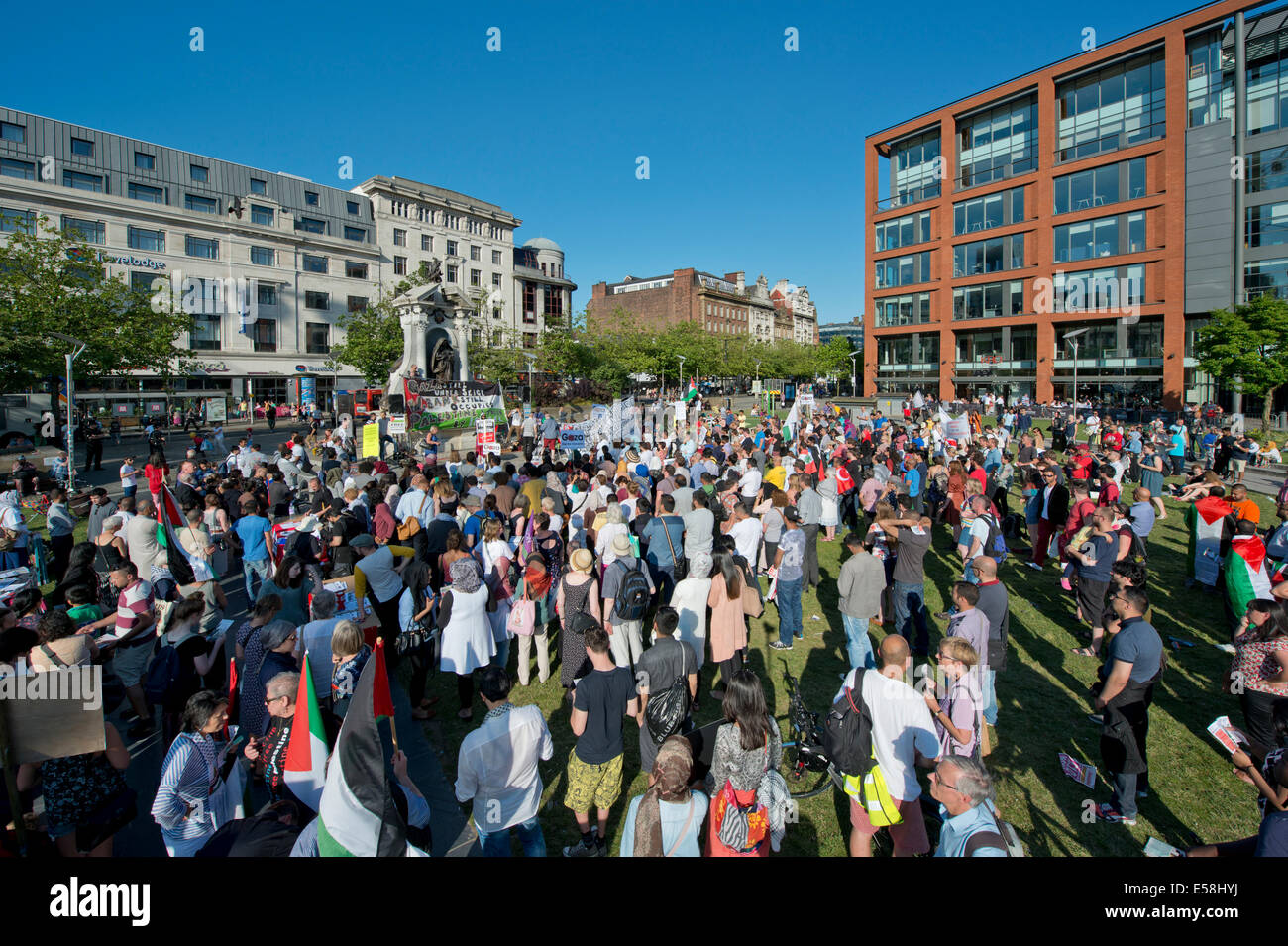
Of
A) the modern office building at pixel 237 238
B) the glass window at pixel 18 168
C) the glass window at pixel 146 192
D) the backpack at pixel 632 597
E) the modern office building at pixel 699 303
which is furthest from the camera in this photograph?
the modern office building at pixel 699 303

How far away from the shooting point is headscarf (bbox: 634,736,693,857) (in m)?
3.01

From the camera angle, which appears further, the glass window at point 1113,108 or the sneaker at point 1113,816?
the glass window at point 1113,108

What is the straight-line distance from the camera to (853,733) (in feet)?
13.0

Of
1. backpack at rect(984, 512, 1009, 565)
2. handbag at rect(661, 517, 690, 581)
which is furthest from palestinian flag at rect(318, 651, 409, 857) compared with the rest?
backpack at rect(984, 512, 1009, 565)

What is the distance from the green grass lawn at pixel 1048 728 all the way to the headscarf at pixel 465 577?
1532 millimetres

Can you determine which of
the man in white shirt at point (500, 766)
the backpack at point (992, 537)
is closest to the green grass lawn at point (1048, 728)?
the man in white shirt at point (500, 766)

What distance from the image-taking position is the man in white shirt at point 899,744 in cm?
377

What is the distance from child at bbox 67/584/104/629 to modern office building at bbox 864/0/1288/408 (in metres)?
51.1

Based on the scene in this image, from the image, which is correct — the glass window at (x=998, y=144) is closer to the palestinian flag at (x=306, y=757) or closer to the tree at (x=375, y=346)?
the tree at (x=375, y=346)

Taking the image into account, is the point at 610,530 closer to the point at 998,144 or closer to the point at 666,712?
the point at 666,712

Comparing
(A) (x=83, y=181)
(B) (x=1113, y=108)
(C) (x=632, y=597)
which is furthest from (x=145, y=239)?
(B) (x=1113, y=108)

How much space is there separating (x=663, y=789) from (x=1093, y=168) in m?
55.5

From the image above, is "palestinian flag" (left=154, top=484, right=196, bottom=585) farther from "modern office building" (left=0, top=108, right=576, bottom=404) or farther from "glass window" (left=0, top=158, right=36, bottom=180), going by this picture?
"glass window" (left=0, top=158, right=36, bottom=180)
